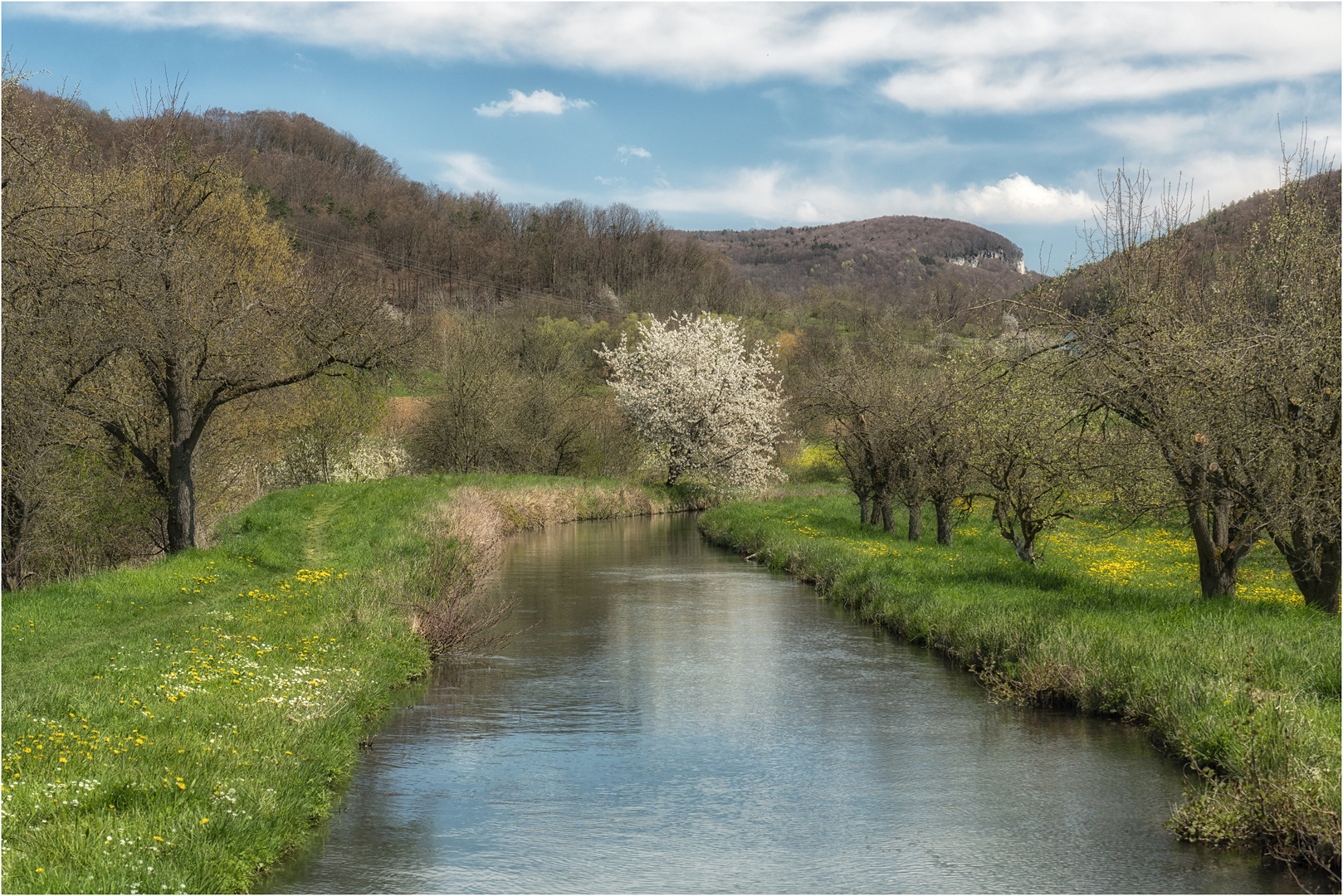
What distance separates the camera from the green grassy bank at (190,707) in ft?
24.2

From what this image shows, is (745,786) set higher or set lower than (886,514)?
lower

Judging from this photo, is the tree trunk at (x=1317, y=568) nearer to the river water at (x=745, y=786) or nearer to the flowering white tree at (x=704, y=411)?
the river water at (x=745, y=786)

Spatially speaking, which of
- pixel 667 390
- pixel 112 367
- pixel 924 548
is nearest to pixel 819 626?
pixel 924 548

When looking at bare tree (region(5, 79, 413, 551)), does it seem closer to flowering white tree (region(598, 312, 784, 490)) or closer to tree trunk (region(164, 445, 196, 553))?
tree trunk (region(164, 445, 196, 553))

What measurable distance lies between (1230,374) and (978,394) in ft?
22.7

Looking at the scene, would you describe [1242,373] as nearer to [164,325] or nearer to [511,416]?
[164,325]

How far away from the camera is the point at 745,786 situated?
34.6ft

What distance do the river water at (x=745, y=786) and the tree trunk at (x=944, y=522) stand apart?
855 centimetres

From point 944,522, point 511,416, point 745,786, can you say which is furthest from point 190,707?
point 511,416

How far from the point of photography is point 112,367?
20453 millimetres

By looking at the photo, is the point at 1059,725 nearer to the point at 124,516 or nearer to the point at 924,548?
the point at 924,548

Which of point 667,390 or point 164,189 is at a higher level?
point 164,189

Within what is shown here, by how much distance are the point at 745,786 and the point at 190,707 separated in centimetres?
567

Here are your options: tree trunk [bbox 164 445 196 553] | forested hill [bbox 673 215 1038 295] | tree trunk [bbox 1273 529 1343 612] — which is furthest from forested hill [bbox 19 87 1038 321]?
tree trunk [bbox 1273 529 1343 612]
